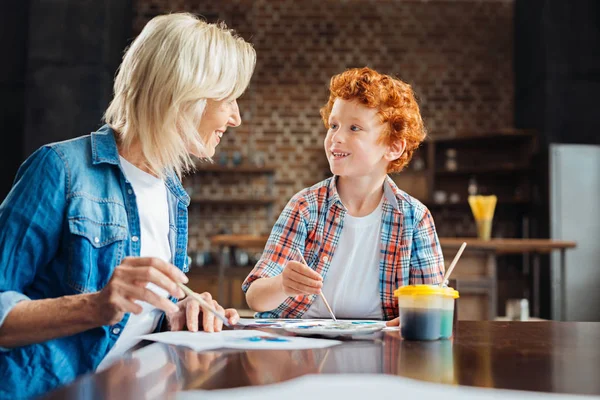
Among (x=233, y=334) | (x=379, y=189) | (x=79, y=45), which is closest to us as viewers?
(x=233, y=334)

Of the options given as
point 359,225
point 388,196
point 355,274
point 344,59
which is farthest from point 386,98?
point 344,59

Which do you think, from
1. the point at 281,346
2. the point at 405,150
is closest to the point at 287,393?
the point at 281,346

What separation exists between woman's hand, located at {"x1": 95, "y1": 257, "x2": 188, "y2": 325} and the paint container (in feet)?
1.51

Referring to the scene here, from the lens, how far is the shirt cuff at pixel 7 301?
1.13m

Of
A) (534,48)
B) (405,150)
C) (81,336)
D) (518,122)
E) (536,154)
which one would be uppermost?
(534,48)

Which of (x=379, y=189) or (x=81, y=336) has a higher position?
(x=379, y=189)

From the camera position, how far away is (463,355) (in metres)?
1.05

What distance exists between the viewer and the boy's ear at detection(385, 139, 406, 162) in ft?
6.91

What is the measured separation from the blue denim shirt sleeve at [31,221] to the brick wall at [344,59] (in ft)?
23.0

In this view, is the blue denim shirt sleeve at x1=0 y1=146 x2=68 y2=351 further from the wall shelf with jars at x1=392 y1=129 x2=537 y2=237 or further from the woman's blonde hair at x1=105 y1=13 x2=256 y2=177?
the wall shelf with jars at x1=392 y1=129 x2=537 y2=237

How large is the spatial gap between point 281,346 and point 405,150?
4.01ft

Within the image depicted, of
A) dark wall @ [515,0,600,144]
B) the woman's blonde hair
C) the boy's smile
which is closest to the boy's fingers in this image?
the woman's blonde hair

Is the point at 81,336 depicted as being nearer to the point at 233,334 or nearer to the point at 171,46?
the point at 233,334

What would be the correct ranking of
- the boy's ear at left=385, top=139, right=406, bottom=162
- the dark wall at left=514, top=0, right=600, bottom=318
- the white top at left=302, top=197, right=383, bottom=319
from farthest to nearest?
the dark wall at left=514, top=0, right=600, bottom=318 → the boy's ear at left=385, top=139, right=406, bottom=162 → the white top at left=302, top=197, right=383, bottom=319
